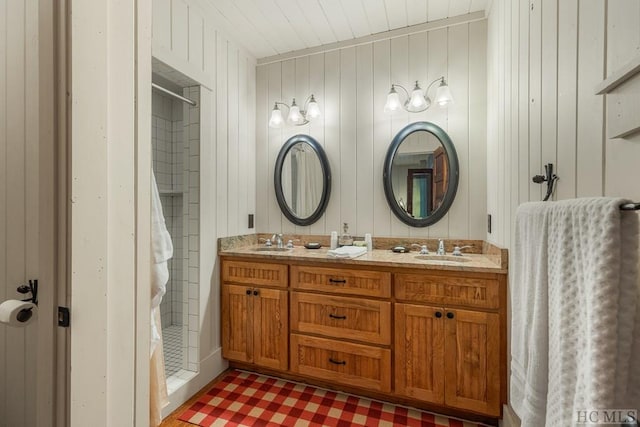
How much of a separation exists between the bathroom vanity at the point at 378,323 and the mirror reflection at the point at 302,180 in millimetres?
618

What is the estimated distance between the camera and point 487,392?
1.63 metres

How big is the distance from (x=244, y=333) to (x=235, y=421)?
0.57 metres

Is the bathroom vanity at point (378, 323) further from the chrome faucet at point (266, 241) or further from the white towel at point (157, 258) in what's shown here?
the white towel at point (157, 258)

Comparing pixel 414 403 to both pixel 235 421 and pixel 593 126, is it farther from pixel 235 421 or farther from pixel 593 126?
pixel 593 126

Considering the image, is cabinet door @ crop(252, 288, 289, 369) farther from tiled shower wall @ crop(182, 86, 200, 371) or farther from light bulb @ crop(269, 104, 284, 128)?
light bulb @ crop(269, 104, 284, 128)

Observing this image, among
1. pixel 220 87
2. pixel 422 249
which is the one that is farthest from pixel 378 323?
pixel 220 87

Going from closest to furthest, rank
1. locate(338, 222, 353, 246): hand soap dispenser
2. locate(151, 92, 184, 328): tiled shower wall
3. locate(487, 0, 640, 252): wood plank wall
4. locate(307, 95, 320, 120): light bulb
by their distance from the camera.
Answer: locate(487, 0, 640, 252): wood plank wall, locate(338, 222, 353, 246): hand soap dispenser, locate(307, 95, 320, 120): light bulb, locate(151, 92, 184, 328): tiled shower wall

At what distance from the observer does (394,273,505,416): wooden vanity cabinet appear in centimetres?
163

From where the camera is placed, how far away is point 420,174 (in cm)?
229

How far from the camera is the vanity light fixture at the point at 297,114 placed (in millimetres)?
2484

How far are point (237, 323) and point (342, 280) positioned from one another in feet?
2.92

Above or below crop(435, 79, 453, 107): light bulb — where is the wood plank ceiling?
above

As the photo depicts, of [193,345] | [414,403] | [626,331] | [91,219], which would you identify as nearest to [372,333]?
[414,403]

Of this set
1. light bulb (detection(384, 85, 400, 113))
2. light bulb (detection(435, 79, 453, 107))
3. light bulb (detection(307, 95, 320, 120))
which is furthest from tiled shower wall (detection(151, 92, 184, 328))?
light bulb (detection(435, 79, 453, 107))
